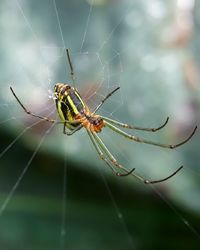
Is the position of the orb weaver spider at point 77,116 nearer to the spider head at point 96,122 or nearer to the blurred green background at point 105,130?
the spider head at point 96,122

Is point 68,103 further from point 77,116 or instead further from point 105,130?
point 105,130

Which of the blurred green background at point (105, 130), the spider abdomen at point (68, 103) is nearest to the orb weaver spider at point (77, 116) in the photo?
the spider abdomen at point (68, 103)

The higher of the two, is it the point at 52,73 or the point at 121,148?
the point at 52,73

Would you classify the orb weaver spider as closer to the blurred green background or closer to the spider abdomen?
the spider abdomen

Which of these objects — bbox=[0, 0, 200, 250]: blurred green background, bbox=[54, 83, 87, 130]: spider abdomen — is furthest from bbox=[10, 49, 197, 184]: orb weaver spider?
bbox=[0, 0, 200, 250]: blurred green background

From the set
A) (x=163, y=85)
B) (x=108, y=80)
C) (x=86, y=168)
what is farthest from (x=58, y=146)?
(x=163, y=85)

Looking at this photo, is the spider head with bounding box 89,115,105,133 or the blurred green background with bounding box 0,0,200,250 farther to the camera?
the blurred green background with bounding box 0,0,200,250

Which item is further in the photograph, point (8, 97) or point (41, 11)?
point (41, 11)

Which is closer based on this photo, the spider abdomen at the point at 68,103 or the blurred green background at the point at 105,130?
the spider abdomen at the point at 68,103

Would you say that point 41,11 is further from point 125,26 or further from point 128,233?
point 128,233
